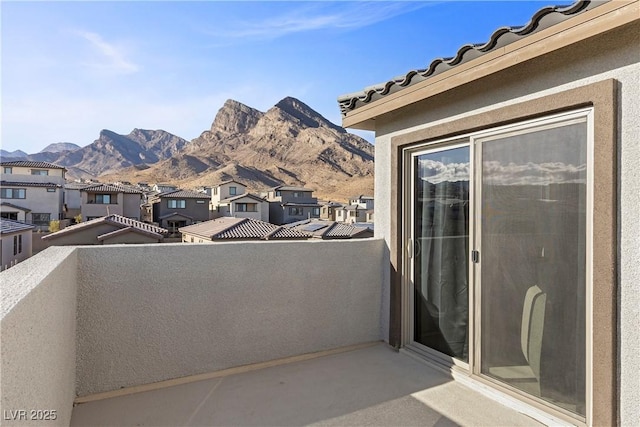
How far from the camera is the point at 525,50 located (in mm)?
2297

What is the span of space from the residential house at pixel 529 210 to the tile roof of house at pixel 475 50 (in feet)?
0.03

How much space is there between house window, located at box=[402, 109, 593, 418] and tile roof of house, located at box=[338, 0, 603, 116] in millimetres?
594

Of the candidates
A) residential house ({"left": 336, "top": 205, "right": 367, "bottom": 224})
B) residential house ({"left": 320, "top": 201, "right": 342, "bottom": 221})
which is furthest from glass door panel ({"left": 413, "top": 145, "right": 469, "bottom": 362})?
residential house ({"left": 320, "top": 201, "right": 342, "bottom": 221})

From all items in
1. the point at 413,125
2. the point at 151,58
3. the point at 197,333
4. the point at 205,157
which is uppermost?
the point at 205,157

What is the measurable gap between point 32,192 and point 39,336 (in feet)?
129

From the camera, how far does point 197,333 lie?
2.96 m

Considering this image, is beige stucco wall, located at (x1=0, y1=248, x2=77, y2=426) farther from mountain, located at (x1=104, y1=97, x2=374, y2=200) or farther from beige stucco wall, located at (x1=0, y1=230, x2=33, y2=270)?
mountain, located at (x1=104, y1=97, x2=374, y2=200)

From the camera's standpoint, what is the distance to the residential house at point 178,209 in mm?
33531

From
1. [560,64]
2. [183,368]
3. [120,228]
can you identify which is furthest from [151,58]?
[120,228]

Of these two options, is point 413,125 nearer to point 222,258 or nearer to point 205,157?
point 222,258

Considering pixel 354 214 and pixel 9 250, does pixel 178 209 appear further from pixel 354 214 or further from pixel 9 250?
pixel 9 250

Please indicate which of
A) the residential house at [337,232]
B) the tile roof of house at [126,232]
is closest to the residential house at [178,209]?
the tile roof of house at [126,232]

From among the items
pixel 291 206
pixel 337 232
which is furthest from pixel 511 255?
pixel 291 206

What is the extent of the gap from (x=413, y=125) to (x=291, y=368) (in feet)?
8.63
